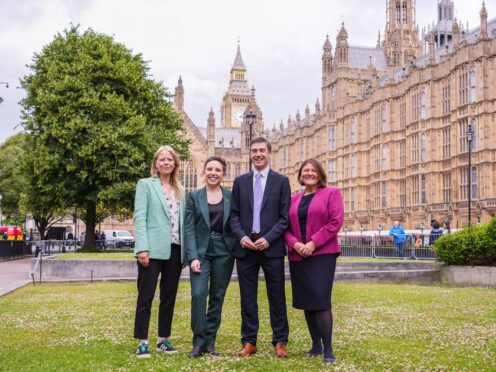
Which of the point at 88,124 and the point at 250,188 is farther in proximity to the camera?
the point at 88,124

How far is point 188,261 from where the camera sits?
792 cm

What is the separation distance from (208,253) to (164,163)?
1.26 m

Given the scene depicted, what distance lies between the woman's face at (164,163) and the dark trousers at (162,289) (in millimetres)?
941

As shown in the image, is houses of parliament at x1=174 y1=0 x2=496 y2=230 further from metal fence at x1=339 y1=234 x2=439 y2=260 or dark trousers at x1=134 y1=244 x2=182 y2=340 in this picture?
dark trousers at x1=134 y1=244 x2=182 y2=340

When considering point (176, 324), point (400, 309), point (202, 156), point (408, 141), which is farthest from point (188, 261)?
point (202, 156)

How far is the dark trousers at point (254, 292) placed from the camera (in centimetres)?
790

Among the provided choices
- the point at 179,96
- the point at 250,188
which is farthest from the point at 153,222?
the point at 179,96

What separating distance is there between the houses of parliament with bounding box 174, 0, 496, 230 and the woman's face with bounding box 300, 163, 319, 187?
97.4 ft

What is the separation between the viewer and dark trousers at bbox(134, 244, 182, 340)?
25.9 feet

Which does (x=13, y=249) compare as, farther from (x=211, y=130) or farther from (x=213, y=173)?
(x=211, y=130)

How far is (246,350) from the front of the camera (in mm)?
7703

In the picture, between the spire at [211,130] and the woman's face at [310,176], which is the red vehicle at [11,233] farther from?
the spire at [211,130]

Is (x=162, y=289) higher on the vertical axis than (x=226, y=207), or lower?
lower

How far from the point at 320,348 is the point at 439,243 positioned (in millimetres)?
13323
